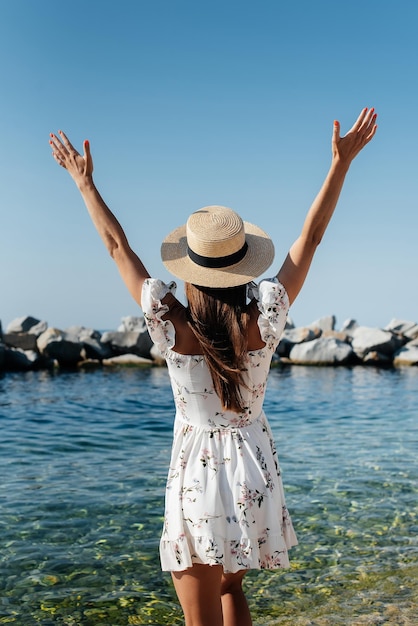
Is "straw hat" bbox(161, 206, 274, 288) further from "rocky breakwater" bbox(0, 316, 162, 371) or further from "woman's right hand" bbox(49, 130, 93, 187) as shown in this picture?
"rocky breakwater" bbox(0, 316, 162, 371)

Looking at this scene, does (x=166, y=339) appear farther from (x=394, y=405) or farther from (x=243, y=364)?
(x=394, y=405)

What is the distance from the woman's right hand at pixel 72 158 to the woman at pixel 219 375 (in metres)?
0.19

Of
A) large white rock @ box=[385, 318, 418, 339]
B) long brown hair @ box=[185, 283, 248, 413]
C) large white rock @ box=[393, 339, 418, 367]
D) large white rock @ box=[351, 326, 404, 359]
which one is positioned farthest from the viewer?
large white rock @ box=[385, 318, 418, 339]

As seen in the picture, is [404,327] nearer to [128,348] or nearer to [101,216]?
[128,348]

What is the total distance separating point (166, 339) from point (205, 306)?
18cm

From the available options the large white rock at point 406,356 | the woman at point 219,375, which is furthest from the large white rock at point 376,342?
the woman at point 219,375

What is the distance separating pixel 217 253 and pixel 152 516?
401cm

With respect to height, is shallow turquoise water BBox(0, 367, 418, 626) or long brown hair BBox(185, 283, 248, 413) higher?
long brown hair BBox(185, 283, 248, 413)

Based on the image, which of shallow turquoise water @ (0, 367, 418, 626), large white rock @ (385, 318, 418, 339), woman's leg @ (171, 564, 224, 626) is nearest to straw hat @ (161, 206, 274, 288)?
woman's leg @ (171, 564, 224, 626)

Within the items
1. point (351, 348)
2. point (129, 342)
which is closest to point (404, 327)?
point (351, 348)

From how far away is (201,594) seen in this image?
92.5 inches

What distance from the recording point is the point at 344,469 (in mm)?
7527

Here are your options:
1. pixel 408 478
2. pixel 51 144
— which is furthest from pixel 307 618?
pixel 408 478

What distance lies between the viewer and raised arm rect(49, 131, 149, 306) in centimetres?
245
